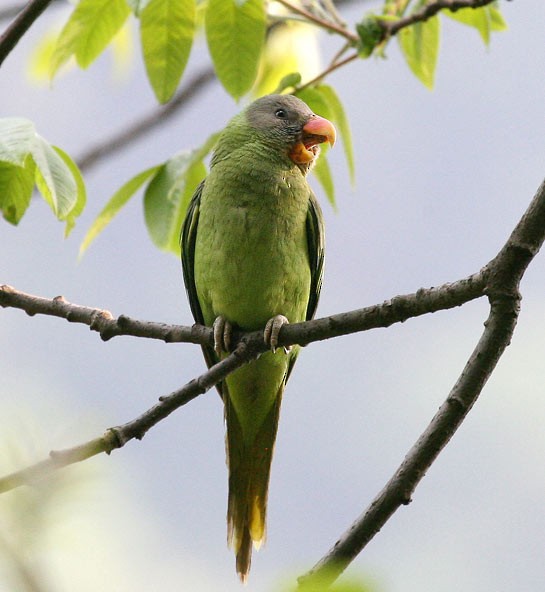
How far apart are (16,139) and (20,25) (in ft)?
1.08

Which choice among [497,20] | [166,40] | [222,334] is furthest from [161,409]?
[497,20]

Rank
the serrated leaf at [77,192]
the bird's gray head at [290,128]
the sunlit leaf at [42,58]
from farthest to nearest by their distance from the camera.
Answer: the sunlit leaf at [42,58], the bird's gray head at [290,128], the serrated leaf at [77,192]

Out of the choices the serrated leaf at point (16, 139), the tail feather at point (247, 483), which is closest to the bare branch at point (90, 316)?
the serrated leaf at point (16, 139)

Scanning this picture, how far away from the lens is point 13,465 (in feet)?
3.10

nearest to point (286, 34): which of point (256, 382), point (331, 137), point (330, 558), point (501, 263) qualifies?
point (331, 137)

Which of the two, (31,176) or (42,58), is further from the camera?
(42,58)

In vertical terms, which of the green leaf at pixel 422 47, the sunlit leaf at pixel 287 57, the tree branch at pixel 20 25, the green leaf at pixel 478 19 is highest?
the sunlit leaf at pixel 287 57

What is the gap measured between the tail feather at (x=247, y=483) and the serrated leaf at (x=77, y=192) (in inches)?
57.6

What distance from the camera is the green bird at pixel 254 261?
3500 mm

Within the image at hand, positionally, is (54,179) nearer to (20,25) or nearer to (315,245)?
(20,25)

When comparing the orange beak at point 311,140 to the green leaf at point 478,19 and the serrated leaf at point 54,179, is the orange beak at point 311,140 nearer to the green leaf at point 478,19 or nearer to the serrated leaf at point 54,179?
the green leaf at point 478,19

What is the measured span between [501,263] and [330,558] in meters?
0.85

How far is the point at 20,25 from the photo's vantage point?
7.51 ft

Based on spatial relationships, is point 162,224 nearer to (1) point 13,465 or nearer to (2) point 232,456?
(2) point 232,456
